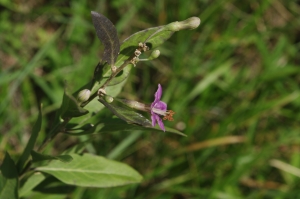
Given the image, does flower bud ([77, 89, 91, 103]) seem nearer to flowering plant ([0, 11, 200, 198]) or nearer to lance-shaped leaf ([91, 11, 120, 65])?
flowering plant ([0, 11, 200, 198])

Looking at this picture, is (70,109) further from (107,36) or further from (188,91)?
(188,91)

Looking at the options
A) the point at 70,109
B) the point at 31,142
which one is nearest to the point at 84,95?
the point at 70,109

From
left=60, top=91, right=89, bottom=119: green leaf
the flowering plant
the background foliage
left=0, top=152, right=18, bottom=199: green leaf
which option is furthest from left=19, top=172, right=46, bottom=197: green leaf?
the background foliage

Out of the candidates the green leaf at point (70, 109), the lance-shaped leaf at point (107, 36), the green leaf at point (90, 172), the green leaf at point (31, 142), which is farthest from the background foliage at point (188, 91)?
the lance-shaped leaf at point (107, 36)

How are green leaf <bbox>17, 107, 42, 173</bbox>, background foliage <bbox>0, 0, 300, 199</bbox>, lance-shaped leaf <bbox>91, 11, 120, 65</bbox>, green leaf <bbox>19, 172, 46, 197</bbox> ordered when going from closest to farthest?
lance-shaped leaf <bbox>91, 11, 120, 65</bbox>
green leaf <bbox>17, 107, 42, 173</bbox>
green leaf <bbox>19, 172, 46, 197</bbox>
background foliage <bbox>0, 0, 300, 199</bbox>

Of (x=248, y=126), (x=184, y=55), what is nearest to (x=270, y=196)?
(x=248, y=126)

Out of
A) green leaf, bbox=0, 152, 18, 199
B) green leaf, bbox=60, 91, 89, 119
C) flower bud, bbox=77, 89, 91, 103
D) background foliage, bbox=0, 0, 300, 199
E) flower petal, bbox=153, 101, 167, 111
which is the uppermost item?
background foliage, bbox=0, 0, 300, 199

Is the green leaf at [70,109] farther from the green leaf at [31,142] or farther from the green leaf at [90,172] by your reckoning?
the green leaf at [90,172]
